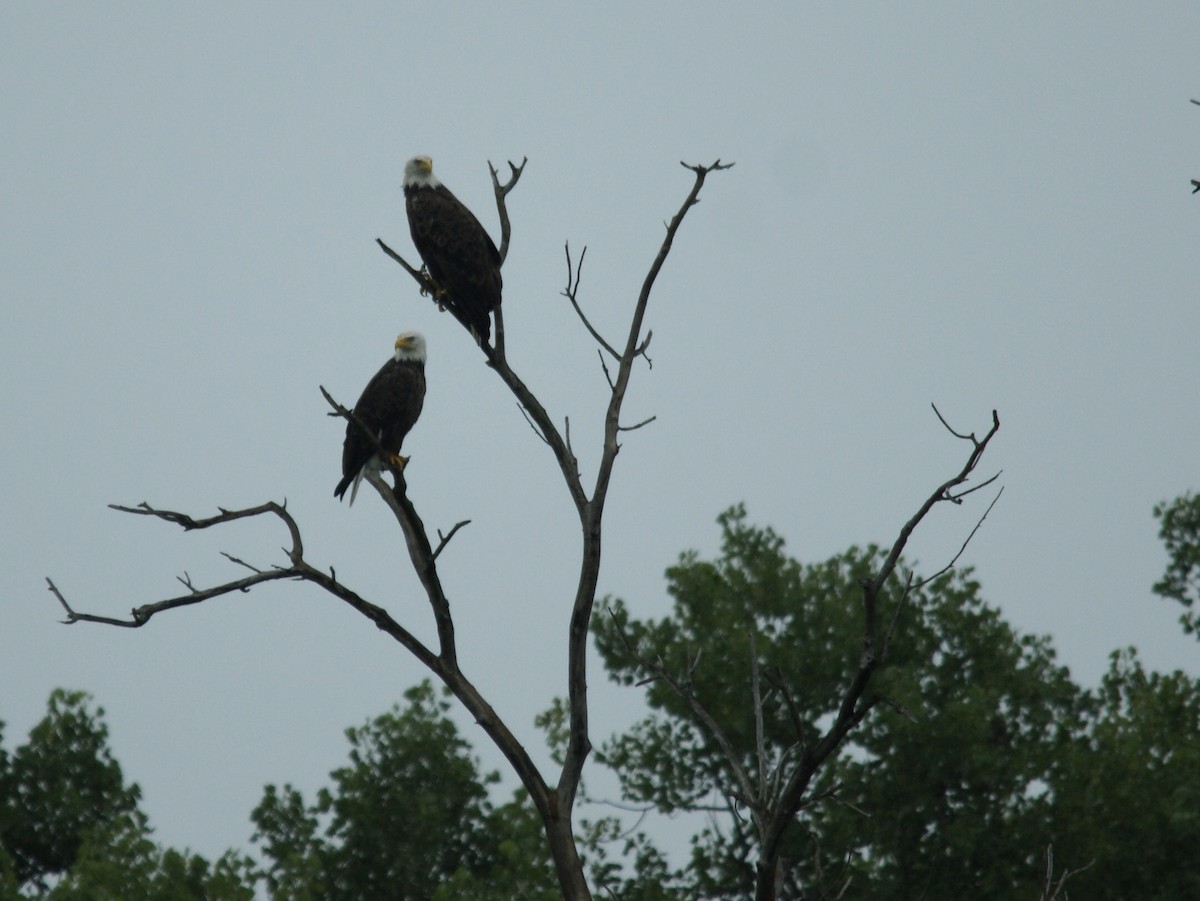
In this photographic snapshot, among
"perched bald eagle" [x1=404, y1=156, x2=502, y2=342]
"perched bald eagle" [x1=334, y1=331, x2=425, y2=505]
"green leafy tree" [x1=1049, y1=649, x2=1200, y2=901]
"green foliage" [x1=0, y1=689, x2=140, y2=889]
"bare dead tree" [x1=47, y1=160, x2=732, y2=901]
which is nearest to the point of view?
"bare dead tree" [x1=47, y1=160, x2=732, y2=901]

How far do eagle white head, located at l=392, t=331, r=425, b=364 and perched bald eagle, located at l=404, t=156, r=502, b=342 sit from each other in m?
0.95

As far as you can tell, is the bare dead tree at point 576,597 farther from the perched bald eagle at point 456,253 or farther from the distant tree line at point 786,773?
the distant tree line at point 786,773

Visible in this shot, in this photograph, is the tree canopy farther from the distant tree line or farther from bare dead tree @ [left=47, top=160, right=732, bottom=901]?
bare dead tree @ [left=47, top=160, right=732, bottom=901]

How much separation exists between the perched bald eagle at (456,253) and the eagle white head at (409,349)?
0.95 m

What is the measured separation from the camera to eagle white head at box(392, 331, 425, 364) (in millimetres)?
10461

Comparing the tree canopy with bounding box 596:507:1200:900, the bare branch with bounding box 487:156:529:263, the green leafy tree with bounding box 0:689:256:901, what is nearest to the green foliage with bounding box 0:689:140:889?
the green leafy tree with bounding box 0:689:256:901

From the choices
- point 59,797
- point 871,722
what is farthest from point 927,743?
point 59,797

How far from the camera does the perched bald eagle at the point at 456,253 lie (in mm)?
8867

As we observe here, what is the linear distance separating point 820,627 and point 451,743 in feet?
20.3

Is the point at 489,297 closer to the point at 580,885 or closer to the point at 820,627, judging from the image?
the point at 580,885

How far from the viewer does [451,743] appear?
21406 millimetres

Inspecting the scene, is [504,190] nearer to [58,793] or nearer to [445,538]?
[445,538]

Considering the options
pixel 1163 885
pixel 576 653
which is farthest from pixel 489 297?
pixel 1163 885

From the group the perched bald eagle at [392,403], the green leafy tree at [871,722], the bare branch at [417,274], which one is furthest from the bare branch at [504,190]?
the green leafy tree at [871,722]
